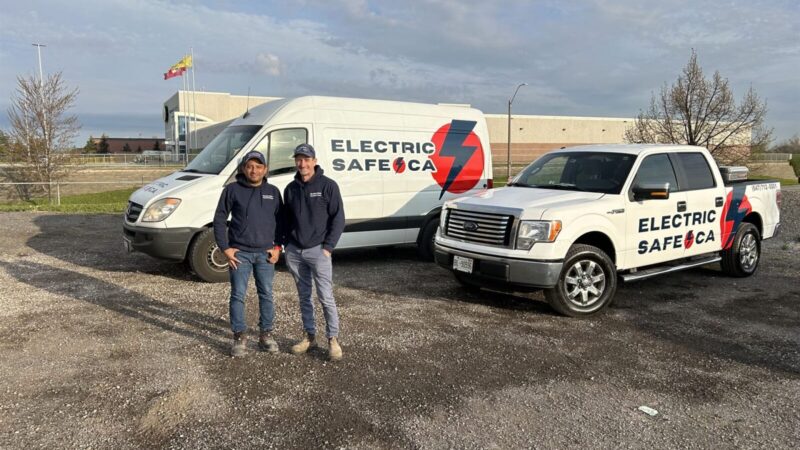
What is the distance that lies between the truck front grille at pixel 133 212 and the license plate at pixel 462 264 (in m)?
4.14

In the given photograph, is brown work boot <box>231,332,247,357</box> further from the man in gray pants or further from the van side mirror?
the van side mirror

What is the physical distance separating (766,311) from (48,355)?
722 cm

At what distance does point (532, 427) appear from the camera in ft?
11.9

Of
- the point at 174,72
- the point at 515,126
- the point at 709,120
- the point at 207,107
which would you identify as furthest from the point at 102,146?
the point at 709,120

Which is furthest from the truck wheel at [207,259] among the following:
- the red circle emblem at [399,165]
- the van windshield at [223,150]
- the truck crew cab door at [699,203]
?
the truck crew cab door at [699,203]

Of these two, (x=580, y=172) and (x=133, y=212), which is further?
(x=133, y=212)

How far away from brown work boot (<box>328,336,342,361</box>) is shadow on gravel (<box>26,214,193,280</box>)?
12.6 ft

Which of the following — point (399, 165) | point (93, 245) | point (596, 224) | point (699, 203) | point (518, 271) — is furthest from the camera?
point (93, 245)

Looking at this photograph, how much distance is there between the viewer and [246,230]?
15.3 ft

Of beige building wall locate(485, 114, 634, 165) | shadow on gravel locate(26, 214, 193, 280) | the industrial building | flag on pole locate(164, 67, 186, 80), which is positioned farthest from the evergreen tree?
shadow on gravel locate(26, 214, 193, 280)

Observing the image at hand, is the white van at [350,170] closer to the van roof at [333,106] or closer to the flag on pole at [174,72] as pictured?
the van roof at [333,106]

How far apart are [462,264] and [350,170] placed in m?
2.82

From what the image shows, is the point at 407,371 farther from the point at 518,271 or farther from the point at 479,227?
the point at 479,227

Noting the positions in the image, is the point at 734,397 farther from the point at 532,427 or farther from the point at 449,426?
the point at 449,426
